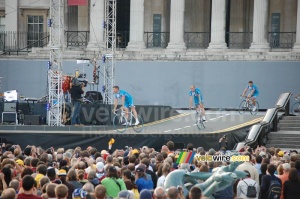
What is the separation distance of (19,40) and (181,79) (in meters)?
10.5

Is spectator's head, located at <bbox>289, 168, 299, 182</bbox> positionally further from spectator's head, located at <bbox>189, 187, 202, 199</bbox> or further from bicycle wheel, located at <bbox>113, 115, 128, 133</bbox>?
bicycle wheel, located at <bbox>113, 115, 128, 133</bbox>

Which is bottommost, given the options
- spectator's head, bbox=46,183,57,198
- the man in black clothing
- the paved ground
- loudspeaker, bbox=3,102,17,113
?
the paved ground

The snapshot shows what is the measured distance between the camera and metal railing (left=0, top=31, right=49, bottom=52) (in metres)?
61.7

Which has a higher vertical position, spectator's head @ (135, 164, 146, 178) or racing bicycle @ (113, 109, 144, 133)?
spectator's head @ (135, 164, 146, 178)

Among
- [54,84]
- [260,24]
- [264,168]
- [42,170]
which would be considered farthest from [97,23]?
[42,170]

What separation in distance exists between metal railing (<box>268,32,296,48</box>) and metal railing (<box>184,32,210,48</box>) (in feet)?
13.8

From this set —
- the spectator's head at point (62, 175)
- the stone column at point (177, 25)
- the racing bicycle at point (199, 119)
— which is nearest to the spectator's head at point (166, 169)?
the spectator's head at point (62, 175)

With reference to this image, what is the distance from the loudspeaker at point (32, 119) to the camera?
4431 cm

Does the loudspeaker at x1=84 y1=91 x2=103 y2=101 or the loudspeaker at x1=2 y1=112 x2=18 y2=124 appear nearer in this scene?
the loudspeaker at x1=2 y1=112 x2=18 y2=124

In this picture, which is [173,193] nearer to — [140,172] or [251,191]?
[251,191]

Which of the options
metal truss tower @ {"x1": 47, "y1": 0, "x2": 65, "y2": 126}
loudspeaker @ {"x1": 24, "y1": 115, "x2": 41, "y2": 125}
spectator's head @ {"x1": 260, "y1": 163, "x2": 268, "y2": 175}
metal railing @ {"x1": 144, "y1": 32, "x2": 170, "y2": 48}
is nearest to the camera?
spectator's head @ {"x1": 260, "y1": 163, "x2": 268, "y2": 175}

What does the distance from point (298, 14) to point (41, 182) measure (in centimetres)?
4064

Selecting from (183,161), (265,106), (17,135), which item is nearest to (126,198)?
(183,161)
